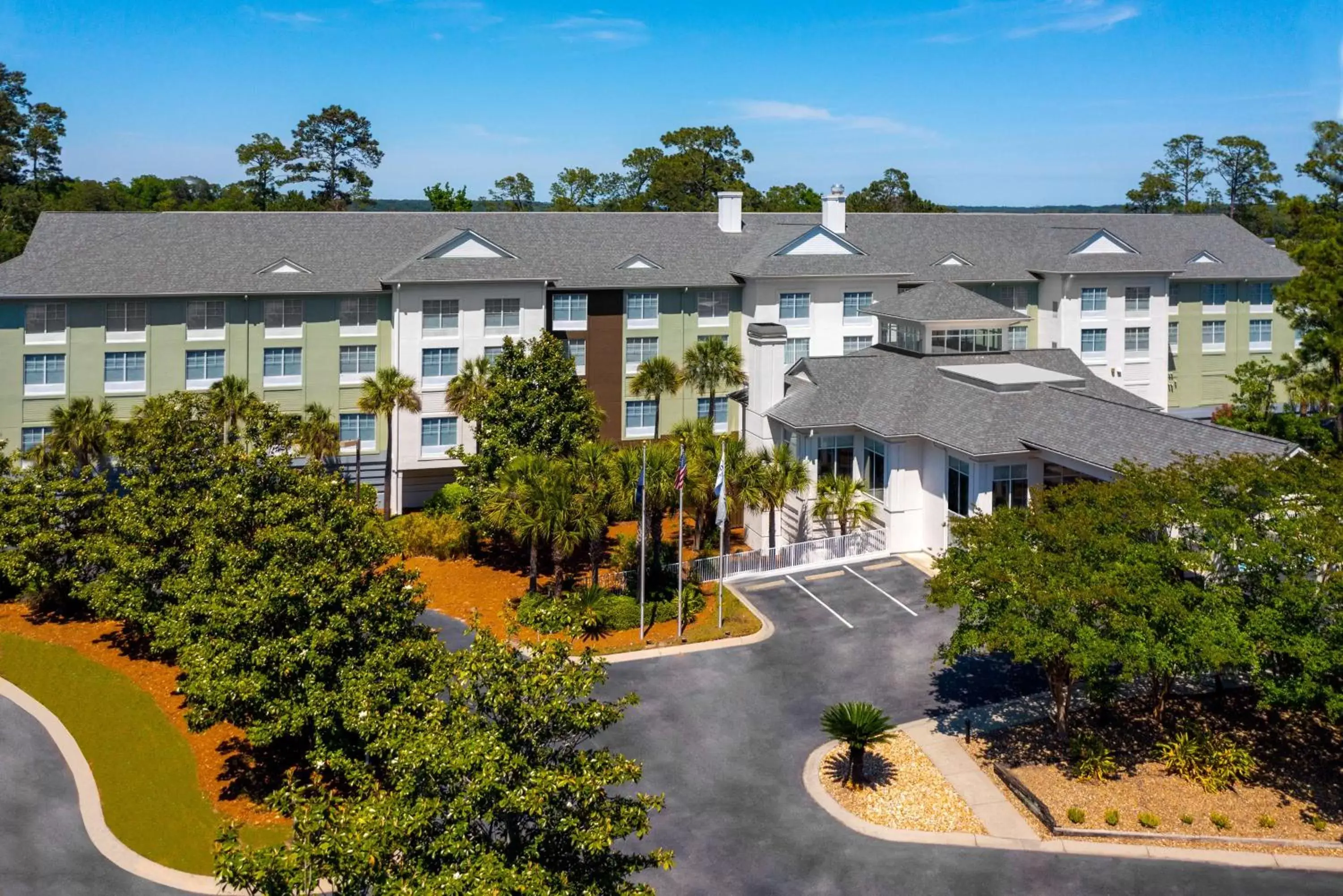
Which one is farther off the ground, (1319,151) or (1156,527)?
(1319,151)

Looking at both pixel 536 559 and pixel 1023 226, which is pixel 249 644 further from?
pixel 1023 226

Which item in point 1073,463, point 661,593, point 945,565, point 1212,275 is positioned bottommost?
point 661,593

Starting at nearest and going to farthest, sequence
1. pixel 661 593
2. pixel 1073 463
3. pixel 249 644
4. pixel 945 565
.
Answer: pixel 249 644 → pixel 945 565 → pixel 1073 463 → pixel 661 593

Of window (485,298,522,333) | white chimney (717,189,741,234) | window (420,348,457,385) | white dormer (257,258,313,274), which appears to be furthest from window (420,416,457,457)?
white chimney (717,189,741,234)

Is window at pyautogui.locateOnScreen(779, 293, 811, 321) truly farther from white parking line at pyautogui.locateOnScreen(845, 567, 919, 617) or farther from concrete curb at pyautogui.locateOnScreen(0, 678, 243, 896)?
concrete curb at pyautogui.locateOnScreen(0, 678, 243, 896)

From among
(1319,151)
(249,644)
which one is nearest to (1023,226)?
(1319,151)

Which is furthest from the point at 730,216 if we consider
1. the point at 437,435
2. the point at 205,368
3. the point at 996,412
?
the point at 205,368
